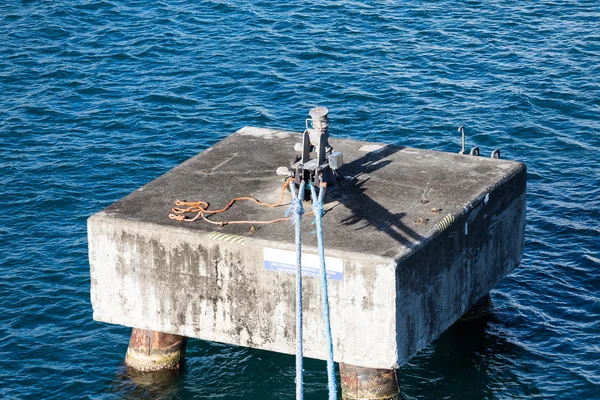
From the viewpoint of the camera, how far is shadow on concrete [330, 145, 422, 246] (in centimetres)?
2234

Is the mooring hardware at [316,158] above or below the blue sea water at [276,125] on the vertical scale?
above

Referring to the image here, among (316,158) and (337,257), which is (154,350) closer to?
(316,158)

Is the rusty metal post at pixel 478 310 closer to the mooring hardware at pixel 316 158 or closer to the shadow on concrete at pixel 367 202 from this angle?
the shadow on concrete at pixel 367 202

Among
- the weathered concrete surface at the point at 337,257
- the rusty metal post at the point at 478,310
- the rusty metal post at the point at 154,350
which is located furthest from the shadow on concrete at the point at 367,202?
the rusty metal post at the point at 154,350

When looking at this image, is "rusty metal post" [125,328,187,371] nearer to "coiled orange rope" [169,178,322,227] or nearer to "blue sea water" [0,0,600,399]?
"blue sea water" [0,0,600,399]

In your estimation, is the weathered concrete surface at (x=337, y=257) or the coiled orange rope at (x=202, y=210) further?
the coiled orange rope at (x=202, y=210)

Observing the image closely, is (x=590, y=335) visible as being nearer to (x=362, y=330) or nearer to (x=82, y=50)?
(x=362, y=330)

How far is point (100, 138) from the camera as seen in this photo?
38312 millimetres

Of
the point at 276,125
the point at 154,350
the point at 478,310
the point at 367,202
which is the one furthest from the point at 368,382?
the point at 276,125

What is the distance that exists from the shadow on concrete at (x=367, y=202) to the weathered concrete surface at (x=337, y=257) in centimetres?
→ 4

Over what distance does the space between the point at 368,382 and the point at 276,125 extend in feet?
55.2

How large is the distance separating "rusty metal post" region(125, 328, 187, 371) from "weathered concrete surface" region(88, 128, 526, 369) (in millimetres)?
1488

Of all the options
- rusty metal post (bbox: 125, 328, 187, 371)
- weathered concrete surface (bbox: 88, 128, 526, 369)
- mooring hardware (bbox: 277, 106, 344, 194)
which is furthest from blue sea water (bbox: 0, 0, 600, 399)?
mooring hardware (bbox: 277, 106, 344, 194)

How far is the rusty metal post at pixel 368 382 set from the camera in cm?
2294
